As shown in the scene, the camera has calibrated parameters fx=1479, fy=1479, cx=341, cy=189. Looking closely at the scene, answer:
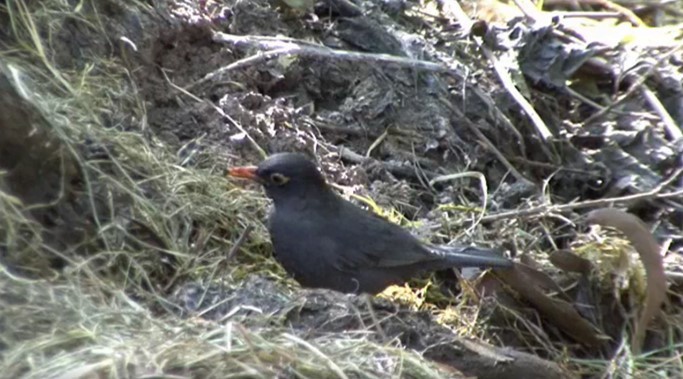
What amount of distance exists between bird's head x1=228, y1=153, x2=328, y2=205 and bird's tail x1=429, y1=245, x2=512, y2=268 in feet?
1.78

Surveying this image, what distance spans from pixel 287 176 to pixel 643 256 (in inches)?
55.9

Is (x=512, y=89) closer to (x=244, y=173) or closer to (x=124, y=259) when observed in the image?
(x=244, y=173)

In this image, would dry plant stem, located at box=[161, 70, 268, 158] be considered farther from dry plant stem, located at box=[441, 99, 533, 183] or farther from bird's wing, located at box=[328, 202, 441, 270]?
dry plant stem, located at box=[441, 99, 533, 183]

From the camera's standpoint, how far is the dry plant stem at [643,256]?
18.6ft

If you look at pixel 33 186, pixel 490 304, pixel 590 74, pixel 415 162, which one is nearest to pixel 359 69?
pixel 415 162

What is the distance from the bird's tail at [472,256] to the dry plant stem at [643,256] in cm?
38

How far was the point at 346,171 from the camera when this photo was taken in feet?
21.5

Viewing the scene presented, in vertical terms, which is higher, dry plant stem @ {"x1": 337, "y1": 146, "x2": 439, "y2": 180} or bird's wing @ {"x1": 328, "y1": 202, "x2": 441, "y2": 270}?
bird's wing @ {"x1": 328, "y1": 202, "x2": 441, "y2": 270}

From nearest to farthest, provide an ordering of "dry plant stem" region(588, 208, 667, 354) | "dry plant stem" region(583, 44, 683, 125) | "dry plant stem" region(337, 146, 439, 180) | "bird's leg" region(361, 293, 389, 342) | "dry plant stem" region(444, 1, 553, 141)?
"bird's leg" region(361, 293, 389, 342), "dry plant stem" region(588, 208, 667, 354), "dry plant stem" region(337, 146, 439, 180), "dry plant stem" region(444, 1, 553, 141), "dry plant stem" region(583, 44, 683, 125)

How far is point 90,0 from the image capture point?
21.2 feet

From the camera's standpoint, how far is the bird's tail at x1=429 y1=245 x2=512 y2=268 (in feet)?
18.7

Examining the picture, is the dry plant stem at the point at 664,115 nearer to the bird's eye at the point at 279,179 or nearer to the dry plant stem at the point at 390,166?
the dry plant stem at the point at 390,166

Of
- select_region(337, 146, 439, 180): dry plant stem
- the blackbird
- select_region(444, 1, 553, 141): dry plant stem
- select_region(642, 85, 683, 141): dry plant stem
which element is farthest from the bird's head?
select_region(642, 85, 683, 141): dry plant stem

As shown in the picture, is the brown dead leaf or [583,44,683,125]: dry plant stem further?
[583,44,683,125]: dry plant stem
